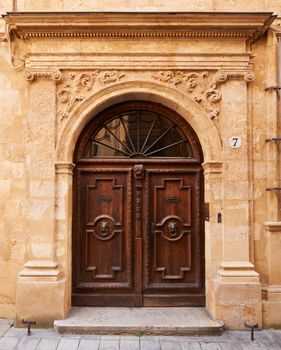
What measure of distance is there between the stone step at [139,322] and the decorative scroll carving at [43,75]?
3323 mm

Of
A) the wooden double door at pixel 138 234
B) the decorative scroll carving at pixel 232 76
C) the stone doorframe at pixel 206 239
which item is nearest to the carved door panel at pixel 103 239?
the wooden double door at pixel 138 234

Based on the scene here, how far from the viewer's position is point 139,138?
5.26 m

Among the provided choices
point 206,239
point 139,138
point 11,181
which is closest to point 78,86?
point 139,138

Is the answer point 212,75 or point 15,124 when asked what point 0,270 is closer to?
point 15,124

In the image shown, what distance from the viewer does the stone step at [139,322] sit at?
4.42 meters

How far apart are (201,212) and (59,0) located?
12.4 ft

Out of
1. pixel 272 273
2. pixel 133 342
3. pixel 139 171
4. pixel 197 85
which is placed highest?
pixel 197 85

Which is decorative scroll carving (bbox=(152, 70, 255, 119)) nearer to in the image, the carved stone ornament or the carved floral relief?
the carved floral relief

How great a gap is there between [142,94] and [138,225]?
6.37 ft

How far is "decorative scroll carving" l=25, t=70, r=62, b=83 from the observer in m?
4.84

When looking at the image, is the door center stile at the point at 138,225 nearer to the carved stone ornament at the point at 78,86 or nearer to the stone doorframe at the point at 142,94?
the stone doorframe at the point at 142,94

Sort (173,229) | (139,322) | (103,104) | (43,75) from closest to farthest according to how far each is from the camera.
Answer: (139,322) < (43,75) < (103,104) < (173,229)

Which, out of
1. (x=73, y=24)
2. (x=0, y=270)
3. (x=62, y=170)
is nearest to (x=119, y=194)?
(x=62, y=170)

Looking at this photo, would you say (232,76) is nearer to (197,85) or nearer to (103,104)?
(197,85)
